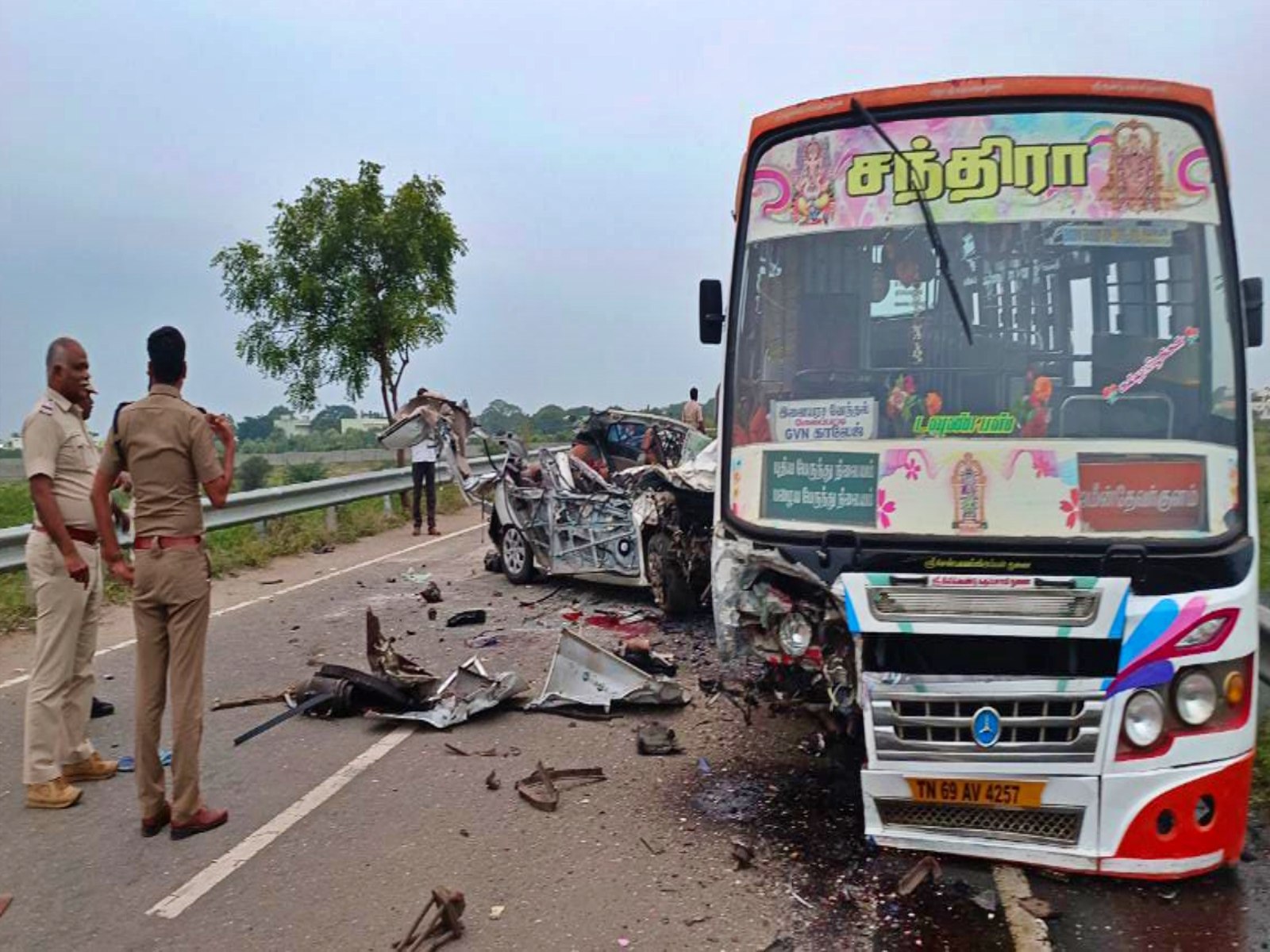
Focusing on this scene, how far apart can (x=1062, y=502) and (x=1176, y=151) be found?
60.4 inches

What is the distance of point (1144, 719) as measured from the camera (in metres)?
3.90

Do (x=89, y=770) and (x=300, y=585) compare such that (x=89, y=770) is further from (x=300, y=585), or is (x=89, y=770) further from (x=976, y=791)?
(x=300, y=585)

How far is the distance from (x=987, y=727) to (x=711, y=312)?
88.4 inches

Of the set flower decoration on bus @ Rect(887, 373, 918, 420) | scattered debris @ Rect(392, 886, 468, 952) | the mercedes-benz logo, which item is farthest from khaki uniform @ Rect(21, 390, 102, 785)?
the mercedes-benz logo

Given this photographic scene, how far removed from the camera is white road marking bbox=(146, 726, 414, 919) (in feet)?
13.8

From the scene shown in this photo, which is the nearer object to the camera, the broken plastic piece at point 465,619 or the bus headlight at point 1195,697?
the bus headlight at point 1195,697

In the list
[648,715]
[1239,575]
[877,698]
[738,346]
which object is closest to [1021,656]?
[877,698]

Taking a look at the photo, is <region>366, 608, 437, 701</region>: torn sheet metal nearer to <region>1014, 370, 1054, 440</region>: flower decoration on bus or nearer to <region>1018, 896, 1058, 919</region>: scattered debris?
<region>1018, 896, 1058, 919</region>: scattered debris

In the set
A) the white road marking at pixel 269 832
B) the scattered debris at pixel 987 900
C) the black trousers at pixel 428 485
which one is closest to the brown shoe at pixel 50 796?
the white road marking at pixel 269 832

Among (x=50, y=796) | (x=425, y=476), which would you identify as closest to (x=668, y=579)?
(x=50, y=796)

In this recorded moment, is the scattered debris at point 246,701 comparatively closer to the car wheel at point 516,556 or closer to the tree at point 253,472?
the car wheel at point 516,556

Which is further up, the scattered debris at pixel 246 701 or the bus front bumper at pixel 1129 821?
the bus front bumper at pixel 1129 821

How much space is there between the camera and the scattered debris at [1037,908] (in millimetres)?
3850

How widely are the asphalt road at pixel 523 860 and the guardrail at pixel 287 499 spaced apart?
318cm
